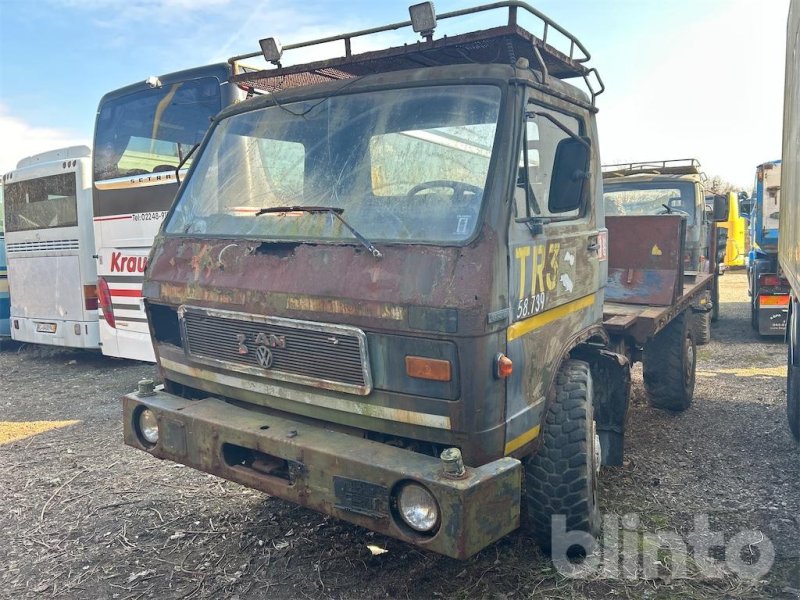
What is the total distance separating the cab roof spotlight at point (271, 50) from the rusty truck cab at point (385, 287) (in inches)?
3.6

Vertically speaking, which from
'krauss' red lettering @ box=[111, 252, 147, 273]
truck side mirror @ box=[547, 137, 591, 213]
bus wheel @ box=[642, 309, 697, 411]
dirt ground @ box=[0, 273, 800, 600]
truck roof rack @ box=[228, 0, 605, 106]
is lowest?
dirt ground @ box=[0, 273, 800, 600]

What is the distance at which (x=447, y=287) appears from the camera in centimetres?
267

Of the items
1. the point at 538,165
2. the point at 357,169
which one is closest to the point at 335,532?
the point at 357,169

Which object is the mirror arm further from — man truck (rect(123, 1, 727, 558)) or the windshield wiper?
the windshield wiper

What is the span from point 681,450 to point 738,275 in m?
20.1

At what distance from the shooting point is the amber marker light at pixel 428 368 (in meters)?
2.65

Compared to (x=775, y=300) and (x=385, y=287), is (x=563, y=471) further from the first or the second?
(x=775, y=300)

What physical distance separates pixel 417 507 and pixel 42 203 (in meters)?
8.55

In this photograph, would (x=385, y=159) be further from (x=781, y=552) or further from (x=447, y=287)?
(x=781, y=552)

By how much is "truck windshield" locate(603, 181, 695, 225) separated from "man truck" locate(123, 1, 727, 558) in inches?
211

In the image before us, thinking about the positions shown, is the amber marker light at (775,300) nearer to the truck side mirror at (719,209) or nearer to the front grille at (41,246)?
the truck side mirror at (719,209)

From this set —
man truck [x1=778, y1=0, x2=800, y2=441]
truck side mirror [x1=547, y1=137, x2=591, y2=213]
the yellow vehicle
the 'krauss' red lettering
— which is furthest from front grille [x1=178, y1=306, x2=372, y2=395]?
the yellow vehicle

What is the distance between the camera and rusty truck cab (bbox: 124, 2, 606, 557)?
Answer: 266 centimetres

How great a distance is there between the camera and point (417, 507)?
2.59m
